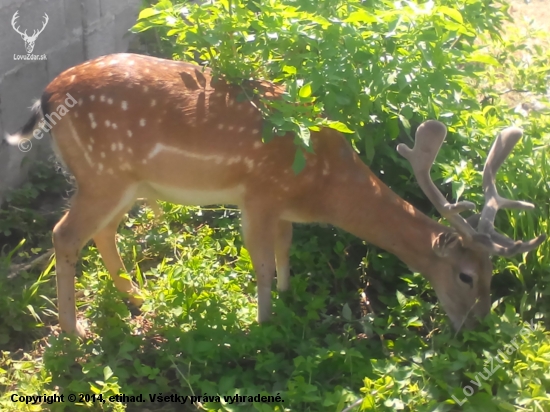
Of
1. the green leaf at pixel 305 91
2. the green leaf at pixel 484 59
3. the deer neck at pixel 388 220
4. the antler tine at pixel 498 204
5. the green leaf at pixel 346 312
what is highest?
the green leaf at pixel 484 59

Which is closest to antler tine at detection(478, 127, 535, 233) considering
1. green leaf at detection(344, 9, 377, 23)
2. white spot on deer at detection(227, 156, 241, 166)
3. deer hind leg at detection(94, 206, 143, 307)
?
green leaf at detection(344, 9, 377, 23)

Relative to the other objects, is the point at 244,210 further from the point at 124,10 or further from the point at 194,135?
the point at 124,10

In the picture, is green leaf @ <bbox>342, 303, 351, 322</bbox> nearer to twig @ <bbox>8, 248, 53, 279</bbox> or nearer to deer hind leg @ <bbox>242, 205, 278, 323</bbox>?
deer hind leg @ <bbox>242, 205, 278, 323</bbox>

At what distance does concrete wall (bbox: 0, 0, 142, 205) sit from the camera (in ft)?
15.0

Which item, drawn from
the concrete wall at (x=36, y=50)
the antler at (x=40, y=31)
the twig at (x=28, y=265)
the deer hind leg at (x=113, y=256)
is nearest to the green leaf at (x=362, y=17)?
the deer hind leg at (x=113, y=256)

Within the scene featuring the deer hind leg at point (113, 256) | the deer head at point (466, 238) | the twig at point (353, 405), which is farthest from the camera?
the deer hind leg at point (113, 256)

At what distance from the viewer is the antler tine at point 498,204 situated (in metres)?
3.35

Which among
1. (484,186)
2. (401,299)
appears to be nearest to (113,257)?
(401,299)

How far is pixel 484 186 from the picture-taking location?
3.56 meters

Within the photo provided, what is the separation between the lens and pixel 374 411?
2961mm

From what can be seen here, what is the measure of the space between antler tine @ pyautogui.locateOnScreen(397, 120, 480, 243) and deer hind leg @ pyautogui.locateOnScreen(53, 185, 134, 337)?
5.06ft

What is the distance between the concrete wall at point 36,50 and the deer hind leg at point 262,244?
191 centimetres
